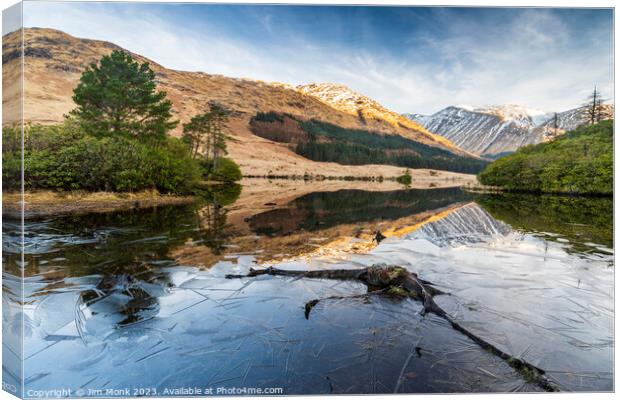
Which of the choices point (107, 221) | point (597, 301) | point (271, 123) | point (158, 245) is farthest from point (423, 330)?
point (271, 123)

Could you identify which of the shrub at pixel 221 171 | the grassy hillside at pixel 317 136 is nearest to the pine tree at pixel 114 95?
the grassy hillside at pixel 317 136

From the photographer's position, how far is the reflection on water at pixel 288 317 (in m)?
2.99

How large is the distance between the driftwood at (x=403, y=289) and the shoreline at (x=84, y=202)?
5.16 m

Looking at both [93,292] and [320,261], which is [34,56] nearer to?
[93,292]

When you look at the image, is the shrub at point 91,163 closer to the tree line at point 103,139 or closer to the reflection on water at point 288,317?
the tree line at point 103,139

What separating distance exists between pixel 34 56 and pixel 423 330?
6189 mm

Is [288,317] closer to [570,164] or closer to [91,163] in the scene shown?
[91,163]

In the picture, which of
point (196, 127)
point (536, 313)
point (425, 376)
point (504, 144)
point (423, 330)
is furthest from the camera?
point (196, 127)

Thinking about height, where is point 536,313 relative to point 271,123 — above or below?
below

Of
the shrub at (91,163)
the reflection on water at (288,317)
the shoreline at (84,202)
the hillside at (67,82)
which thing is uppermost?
the hillside at (67,82)

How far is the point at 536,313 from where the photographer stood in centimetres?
451

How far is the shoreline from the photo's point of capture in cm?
852

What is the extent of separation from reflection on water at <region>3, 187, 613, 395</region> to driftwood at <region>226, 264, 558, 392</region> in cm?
11

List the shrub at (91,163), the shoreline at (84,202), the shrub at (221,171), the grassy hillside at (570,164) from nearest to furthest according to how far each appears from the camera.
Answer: the shrub at (91,163)
the grassy hillside at (570,164)
the shoreline at (84,202)
the shrub at (221,171)
